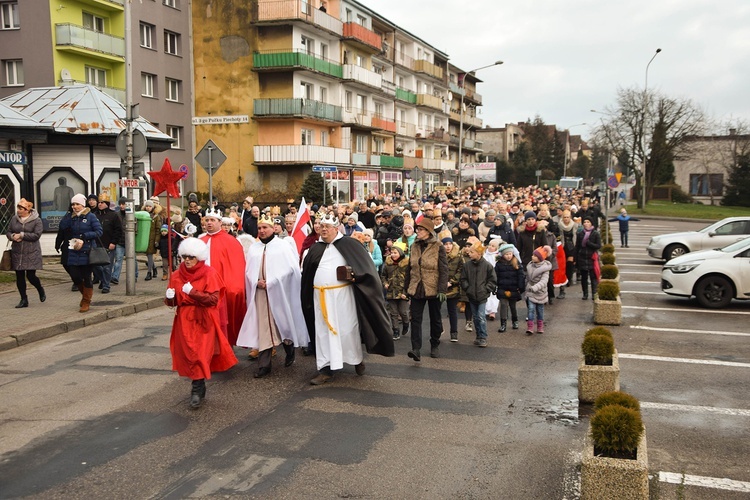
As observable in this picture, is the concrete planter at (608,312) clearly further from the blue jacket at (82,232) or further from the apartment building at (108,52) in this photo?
the apartment building at (108,52)

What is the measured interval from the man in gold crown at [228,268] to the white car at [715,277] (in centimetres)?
951

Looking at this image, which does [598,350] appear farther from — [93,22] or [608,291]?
[93,22]

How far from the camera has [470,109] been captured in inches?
3701

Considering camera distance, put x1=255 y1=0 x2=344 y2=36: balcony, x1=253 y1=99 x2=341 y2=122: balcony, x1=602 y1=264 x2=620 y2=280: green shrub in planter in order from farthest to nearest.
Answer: x1=253 y1=99 x2=341 y2=122: balcony < x1=255 y1=0 x2=344 y2=36: balcony < x1=602 y1=264 x2=620 y2=280: green shrub in planter

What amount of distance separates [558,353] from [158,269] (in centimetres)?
1233

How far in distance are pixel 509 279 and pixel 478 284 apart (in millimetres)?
1000

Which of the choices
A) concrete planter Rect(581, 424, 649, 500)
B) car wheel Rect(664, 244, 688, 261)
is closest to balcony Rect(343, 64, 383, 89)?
car wheel Rect(664, 244, 688, 261)

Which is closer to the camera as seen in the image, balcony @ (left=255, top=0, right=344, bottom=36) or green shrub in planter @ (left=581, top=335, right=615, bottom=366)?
green shrub in planter @ (left=581, top=335, right=615, bottom=366)

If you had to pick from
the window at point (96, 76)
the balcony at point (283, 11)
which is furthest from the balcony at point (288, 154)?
the window at point (96, 76)

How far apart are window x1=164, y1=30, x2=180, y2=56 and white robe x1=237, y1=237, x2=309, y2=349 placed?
3768 cm

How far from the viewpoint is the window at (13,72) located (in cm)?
3506

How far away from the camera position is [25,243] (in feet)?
40.3

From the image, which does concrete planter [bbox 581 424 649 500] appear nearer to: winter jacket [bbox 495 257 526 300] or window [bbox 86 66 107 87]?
winter jacket [bbox 495 257 526 300]

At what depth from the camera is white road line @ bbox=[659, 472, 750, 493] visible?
526 centimetres
